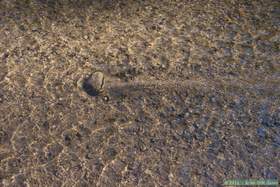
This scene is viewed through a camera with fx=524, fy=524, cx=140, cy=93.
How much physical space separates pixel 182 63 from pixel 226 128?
55 centimetres

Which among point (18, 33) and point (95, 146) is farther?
point (18, 33)

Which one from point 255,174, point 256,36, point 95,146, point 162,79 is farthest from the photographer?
point 256,36

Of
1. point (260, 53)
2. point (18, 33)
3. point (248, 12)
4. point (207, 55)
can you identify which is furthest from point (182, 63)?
point (18, 33)

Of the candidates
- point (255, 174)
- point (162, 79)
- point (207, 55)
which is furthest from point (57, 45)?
point (255, 174)

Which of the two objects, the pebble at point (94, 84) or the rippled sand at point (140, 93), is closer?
the rippled sand at point (140, 93)

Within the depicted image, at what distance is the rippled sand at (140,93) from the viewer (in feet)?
8.73

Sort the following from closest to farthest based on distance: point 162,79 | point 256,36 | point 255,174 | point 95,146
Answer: point 255,174, point 95,146, point 162,79, point 256,36

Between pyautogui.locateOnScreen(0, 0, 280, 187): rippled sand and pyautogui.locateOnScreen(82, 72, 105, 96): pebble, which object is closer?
pyautogui.locateOnScreen(0, 0, 280, 187): rippled sand

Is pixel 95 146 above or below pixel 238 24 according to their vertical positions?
below

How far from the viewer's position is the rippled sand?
266cm

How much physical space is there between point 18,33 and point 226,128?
61.0 inches

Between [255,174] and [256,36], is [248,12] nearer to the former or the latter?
[256,36]

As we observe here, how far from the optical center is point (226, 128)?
281cm

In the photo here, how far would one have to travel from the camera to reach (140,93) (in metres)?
3.02
